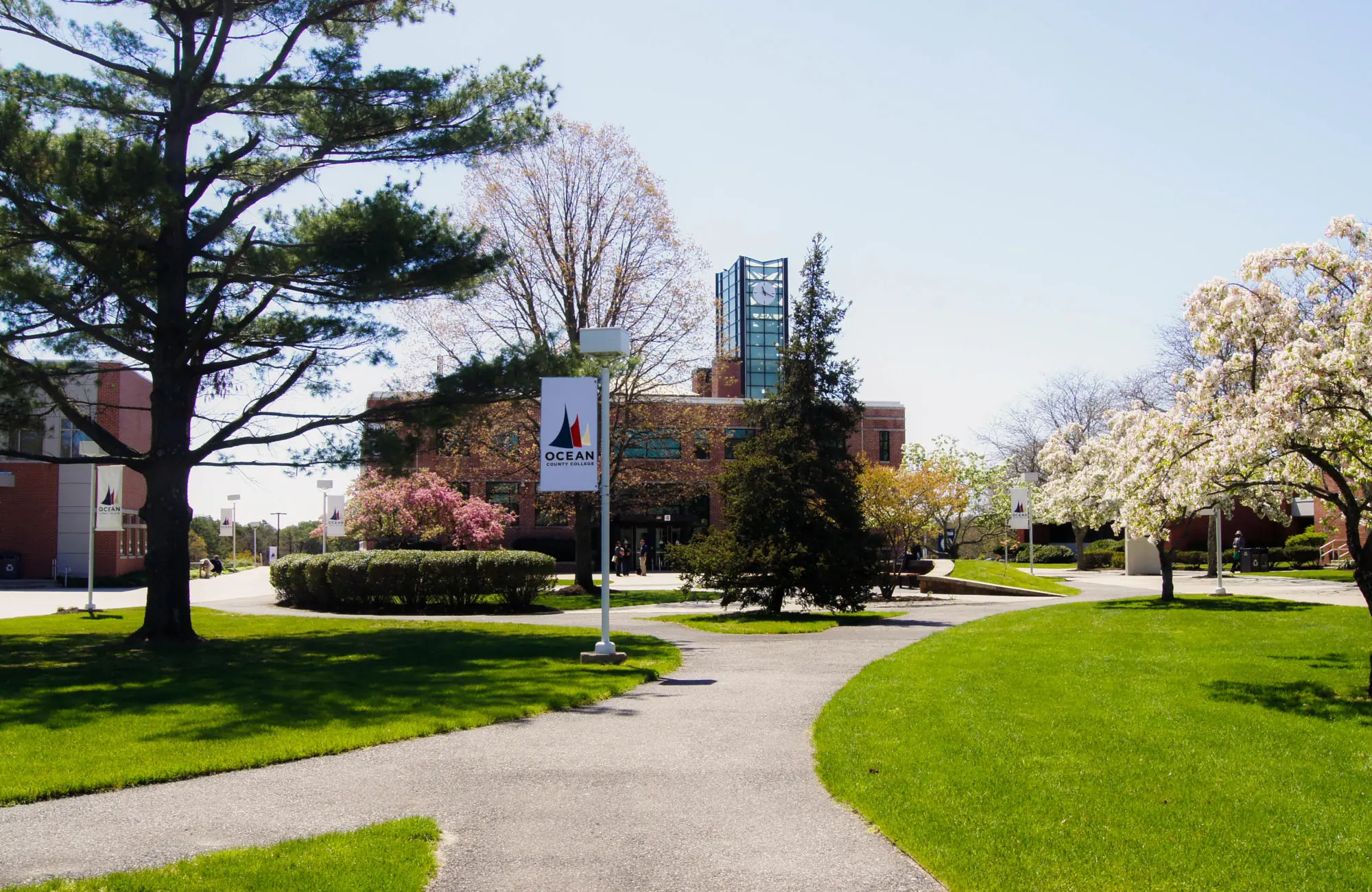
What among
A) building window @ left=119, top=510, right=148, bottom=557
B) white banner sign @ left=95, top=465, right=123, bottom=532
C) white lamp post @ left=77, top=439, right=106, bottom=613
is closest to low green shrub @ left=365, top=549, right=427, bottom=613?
white lamp post @ left=77, top=439, right=106, bottom=613

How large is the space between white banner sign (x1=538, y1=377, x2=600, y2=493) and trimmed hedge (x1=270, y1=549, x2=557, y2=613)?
12.6 m

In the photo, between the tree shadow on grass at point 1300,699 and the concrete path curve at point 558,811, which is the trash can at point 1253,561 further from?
the concrete path curve at point 558,811

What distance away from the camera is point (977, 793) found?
6309 millimetres

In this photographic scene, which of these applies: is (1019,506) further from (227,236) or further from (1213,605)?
(227,236)

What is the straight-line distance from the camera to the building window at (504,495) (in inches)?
1937

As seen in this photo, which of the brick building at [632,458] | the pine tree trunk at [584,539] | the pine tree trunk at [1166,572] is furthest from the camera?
the pine tree trunk at [584,539]

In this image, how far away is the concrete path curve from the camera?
16.7 feet

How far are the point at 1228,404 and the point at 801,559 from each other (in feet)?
34.7

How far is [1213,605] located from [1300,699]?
13.7m

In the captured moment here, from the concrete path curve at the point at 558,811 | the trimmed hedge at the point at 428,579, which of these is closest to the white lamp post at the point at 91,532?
the trimmed hedge at the point at 428,579

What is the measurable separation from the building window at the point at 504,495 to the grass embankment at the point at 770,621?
84.6 ft

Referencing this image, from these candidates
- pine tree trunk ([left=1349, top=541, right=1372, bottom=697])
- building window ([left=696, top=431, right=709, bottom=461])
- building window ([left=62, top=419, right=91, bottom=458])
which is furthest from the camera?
building window ([left=62, top=419, right=91, bottom=458])

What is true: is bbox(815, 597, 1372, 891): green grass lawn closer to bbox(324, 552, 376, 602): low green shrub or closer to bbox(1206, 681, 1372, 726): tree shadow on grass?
bbox(1206, 681, 1372, 726): tree shadow on grass

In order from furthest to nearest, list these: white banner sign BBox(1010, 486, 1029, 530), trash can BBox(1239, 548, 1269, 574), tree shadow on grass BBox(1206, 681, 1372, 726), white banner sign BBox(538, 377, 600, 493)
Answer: trash can BBox(1239, 548, 1269, 574), white banner sign BBox(1010, 486, 1029, 530), white banner sign BBox(538, 377, 600, 493), tree shadow on grass BBox(1206, 681, 1372, 726)
